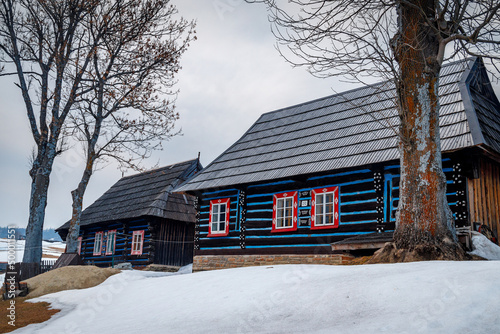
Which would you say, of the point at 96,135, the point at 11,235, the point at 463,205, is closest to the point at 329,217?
the point at 463,205

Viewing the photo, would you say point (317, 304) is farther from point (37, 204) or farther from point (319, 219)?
point (37, 204)

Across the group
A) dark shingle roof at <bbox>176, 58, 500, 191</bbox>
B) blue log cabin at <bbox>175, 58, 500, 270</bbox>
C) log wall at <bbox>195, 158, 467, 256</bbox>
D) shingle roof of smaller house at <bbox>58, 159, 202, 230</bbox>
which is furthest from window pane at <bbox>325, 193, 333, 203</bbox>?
shingle roof of smaller house at <bbox>58, 159, 202, 230</bbox>

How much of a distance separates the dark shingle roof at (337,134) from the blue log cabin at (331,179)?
0.12 ft

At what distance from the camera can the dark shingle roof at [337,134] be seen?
9742 millimetres

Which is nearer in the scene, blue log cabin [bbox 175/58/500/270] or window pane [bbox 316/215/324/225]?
blue log cabin [bbox 175/58/500/270]

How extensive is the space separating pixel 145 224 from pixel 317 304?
1479cm

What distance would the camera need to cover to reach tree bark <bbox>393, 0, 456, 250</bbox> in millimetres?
6352

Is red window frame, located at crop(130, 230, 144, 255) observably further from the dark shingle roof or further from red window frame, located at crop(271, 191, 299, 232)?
red window frame, located at crop(271, 191, 299, 232)

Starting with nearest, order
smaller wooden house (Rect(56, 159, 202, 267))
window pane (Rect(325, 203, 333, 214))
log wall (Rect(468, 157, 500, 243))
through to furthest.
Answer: log wall (Rect(468, 157, 500, 243)) → window pane (Rect(325, 203, 333, 214)) → smaller wooden house (Rect(56, 159, 202, 267))

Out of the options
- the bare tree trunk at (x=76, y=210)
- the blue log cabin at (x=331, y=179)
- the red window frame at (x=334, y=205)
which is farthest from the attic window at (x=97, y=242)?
the red window frame at (x=334, y=205)

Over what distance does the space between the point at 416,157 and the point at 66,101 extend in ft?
35.8

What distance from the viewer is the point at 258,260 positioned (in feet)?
40.5

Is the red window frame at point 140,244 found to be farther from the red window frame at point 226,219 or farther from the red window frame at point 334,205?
the red window frame at point 334,205

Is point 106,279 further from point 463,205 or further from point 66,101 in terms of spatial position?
point 463,205
